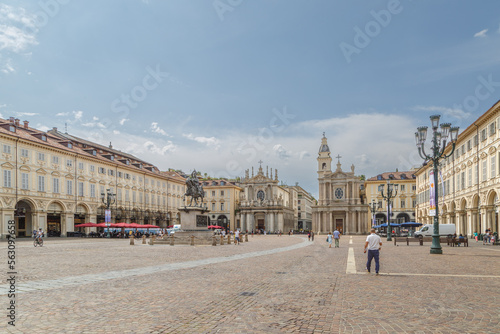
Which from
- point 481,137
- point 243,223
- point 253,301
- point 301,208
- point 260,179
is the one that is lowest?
point 243,223

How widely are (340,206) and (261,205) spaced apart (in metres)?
19.6

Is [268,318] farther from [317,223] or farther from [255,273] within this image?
[317,223]

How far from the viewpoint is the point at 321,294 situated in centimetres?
1083

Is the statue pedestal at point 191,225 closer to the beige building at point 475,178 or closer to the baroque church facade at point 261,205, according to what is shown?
the beige building at point 475,178

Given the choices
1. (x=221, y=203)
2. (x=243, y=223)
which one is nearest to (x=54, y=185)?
(x=221, y=203)

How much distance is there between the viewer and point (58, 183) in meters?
57.4

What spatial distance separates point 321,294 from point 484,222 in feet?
121

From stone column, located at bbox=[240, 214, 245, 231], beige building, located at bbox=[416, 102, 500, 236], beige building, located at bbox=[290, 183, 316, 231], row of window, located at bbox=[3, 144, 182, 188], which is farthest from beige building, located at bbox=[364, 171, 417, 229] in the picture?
row of window, located at bbox=[3, 144, 182, 188]

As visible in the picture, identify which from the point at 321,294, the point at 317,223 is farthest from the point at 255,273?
the point at 317,223

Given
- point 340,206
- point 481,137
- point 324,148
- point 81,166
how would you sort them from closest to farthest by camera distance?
point 481,137 → point 81,166 → point 340,206 → point 324,148

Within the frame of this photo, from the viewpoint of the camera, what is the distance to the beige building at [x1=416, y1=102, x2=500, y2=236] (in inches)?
1526

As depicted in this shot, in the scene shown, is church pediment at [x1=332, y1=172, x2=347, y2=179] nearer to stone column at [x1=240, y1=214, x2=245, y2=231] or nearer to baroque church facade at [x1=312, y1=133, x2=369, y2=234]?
baroque church facade at [x1=312, y1=133, x2=369, y2=234]

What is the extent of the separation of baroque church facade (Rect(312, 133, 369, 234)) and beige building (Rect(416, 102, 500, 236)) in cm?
3864

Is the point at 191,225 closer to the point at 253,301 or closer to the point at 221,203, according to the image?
the point at 253,301
